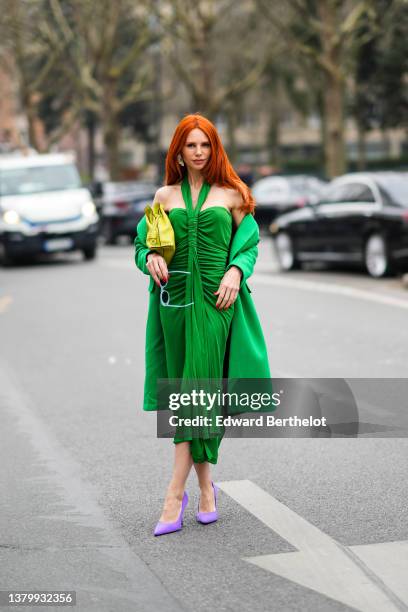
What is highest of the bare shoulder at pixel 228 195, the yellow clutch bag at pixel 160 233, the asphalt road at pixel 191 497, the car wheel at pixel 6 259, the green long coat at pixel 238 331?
the bare shoulder at pixel 228 195

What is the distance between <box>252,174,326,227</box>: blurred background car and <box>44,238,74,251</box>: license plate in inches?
290

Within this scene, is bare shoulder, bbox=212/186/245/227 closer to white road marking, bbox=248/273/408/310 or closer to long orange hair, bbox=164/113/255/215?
long orange hair, bbox=164/113/255/215

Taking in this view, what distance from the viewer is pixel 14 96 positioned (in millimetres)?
76688

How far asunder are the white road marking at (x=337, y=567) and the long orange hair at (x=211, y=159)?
1354mm

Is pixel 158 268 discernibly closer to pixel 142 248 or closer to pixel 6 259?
pixel 142 248

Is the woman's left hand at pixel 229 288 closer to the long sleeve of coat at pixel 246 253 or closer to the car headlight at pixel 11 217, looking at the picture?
the long sleeve of coat at pixel 246 253

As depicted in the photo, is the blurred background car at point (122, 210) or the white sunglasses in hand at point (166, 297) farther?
the blurred background car at point (122, 210)

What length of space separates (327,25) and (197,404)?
29.2 m

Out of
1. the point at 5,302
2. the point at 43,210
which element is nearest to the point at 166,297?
the point at 5,302

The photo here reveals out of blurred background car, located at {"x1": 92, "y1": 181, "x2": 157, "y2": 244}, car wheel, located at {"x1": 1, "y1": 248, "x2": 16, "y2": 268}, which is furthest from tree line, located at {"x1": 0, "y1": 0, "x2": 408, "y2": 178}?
car wheel, located at {"x1": 1, "y1": 248, "x2": 16, "y2": 268}

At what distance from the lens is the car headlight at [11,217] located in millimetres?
22969

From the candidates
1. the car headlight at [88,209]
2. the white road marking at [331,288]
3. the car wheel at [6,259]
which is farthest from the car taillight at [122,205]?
the white road marking at [331,288]

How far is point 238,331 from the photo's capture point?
205 inches

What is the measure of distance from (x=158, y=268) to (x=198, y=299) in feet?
0.72
